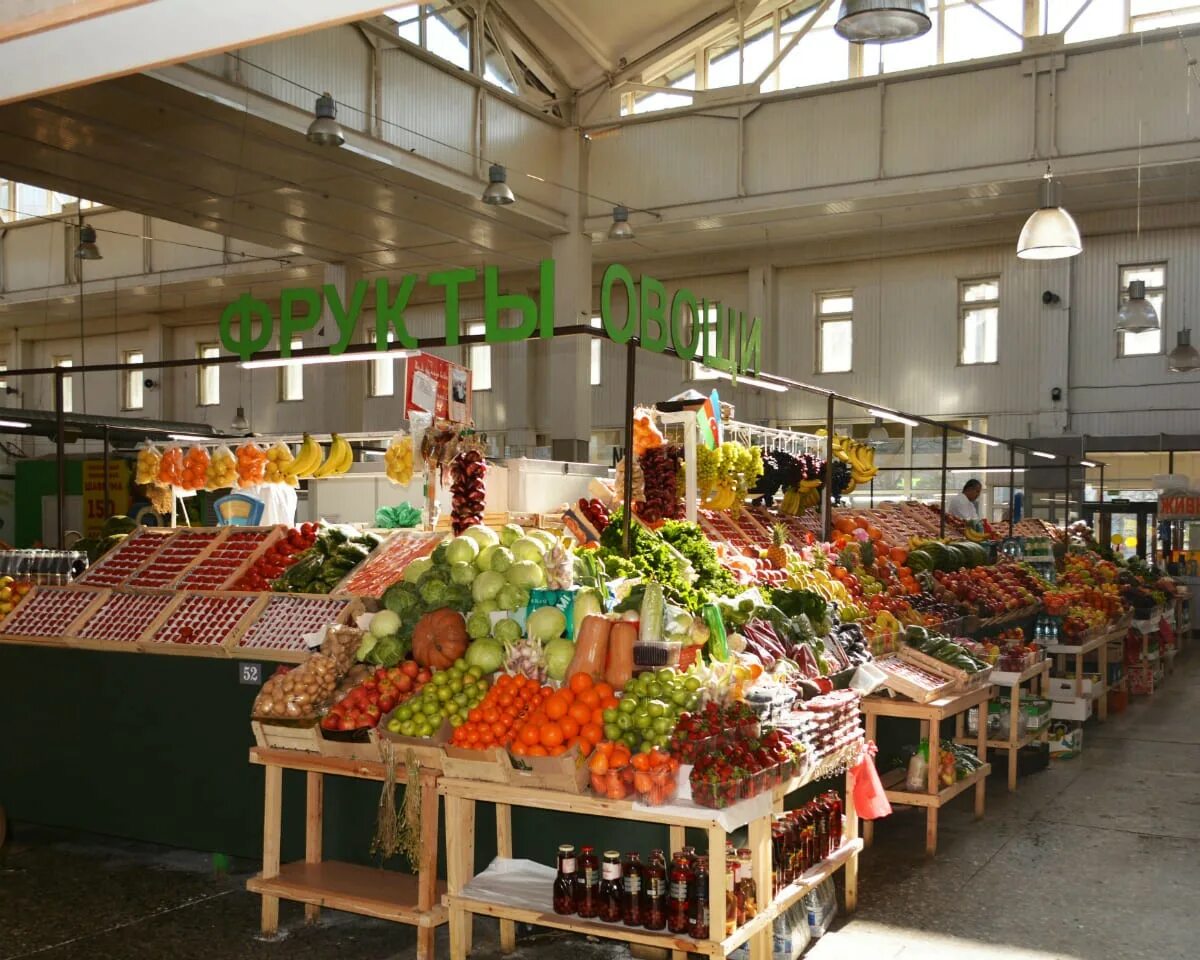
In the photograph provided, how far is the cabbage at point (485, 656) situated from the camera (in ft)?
15.1

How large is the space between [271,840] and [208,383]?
2060 centimetres

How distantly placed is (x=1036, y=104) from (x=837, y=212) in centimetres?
293

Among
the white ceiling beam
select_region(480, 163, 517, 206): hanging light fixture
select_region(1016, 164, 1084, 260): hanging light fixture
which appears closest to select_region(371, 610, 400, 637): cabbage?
the white ceiling beam

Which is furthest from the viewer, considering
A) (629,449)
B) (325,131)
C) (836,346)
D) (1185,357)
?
(836,346)

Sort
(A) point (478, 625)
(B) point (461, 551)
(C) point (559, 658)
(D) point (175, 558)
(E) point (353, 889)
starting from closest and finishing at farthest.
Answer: (C) point (559, 658), (E) point (353, 889), (A) point (478, 625), (B) point (461, 551), (D) point (175, 558)

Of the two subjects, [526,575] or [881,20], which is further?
[881,20]

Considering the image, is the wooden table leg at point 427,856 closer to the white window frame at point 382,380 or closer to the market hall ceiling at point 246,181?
the market hall ceiling at point 246,181

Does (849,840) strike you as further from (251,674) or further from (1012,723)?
(251,674)

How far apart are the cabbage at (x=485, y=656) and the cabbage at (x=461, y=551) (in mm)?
510

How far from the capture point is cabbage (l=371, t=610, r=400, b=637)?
4938 millimetres

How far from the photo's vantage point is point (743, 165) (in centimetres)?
1634

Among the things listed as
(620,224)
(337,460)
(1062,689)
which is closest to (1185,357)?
(1062,689)

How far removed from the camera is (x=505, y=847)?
186 inches

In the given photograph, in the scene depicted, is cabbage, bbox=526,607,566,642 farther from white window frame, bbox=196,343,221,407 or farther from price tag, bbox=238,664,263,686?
white window frame, bbox=196,343,221,407
